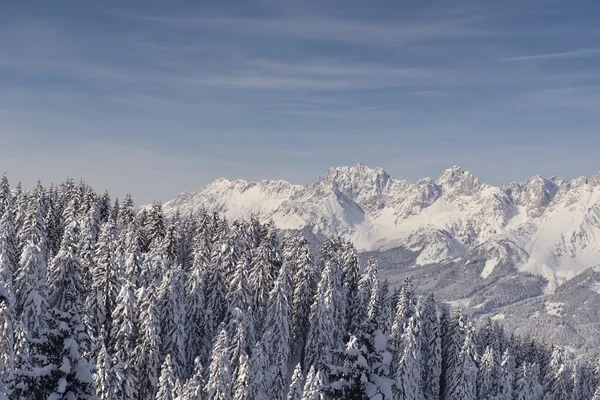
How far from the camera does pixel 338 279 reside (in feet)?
225

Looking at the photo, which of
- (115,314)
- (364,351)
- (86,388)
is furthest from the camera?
(115,314)

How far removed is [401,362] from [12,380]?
49.9 meters

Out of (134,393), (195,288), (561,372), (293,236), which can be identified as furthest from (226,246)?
(561,372)

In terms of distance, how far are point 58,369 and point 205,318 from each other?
4545 cm

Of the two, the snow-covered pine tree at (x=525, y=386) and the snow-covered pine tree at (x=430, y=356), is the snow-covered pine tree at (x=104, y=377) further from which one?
the snow-covered pine tree at (x=525, y=386)

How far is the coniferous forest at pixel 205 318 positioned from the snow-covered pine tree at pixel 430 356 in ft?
0.69

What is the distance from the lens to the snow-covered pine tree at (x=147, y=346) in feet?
159

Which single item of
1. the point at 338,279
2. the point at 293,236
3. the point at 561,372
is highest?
the point at 293,236

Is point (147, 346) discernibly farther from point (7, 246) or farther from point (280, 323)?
point (7, 246)

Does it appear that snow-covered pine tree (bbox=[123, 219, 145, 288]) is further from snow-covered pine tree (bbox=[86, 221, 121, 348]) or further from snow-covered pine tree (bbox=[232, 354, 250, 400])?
snow-covered pine tree (bbox=[232, 354, 250, 400])

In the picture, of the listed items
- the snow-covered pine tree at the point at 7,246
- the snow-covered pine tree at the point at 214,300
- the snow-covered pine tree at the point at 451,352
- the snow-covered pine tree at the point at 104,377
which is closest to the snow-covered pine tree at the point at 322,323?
the snow-covered pine tree at the point at 214,300

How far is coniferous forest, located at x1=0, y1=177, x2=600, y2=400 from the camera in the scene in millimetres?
42156

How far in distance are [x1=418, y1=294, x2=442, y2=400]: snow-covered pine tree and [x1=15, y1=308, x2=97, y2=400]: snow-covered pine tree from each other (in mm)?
62027

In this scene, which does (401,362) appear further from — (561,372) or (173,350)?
(561,372)
